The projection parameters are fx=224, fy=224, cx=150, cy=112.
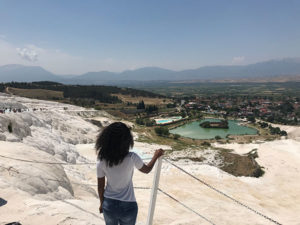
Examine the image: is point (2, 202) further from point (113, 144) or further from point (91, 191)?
point (91, 191)

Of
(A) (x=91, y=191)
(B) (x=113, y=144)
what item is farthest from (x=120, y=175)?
(A) (x=91, y=191)

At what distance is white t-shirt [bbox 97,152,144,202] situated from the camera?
346cm

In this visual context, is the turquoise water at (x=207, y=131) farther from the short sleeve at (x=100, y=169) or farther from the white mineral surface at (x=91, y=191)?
the short sleeve at (x=100, y=169)

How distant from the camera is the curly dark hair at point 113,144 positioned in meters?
3.36

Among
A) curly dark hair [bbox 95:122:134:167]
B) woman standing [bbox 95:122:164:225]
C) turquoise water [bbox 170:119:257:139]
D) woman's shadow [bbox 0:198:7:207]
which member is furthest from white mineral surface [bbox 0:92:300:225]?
turquoise water [bbox 170:119:257:139]

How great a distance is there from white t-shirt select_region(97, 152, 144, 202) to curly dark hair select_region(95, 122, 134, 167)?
0.10 meters

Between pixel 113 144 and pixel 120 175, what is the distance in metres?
0.52

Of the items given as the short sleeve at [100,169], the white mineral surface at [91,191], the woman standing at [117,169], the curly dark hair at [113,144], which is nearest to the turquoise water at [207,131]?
the white mineral surface at [91,191]

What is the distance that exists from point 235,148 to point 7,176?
43731 millimetres

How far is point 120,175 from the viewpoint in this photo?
11.4 ft

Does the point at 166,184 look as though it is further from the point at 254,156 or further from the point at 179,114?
the point at 179,114

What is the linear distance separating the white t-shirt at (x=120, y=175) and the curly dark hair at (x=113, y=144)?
0.10 m

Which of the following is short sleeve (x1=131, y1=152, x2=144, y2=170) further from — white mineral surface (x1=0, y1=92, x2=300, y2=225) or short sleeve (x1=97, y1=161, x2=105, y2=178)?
white mineral surface (x1=0, y1=92, x2=300, y2=225)

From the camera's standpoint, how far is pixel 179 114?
354 ft
